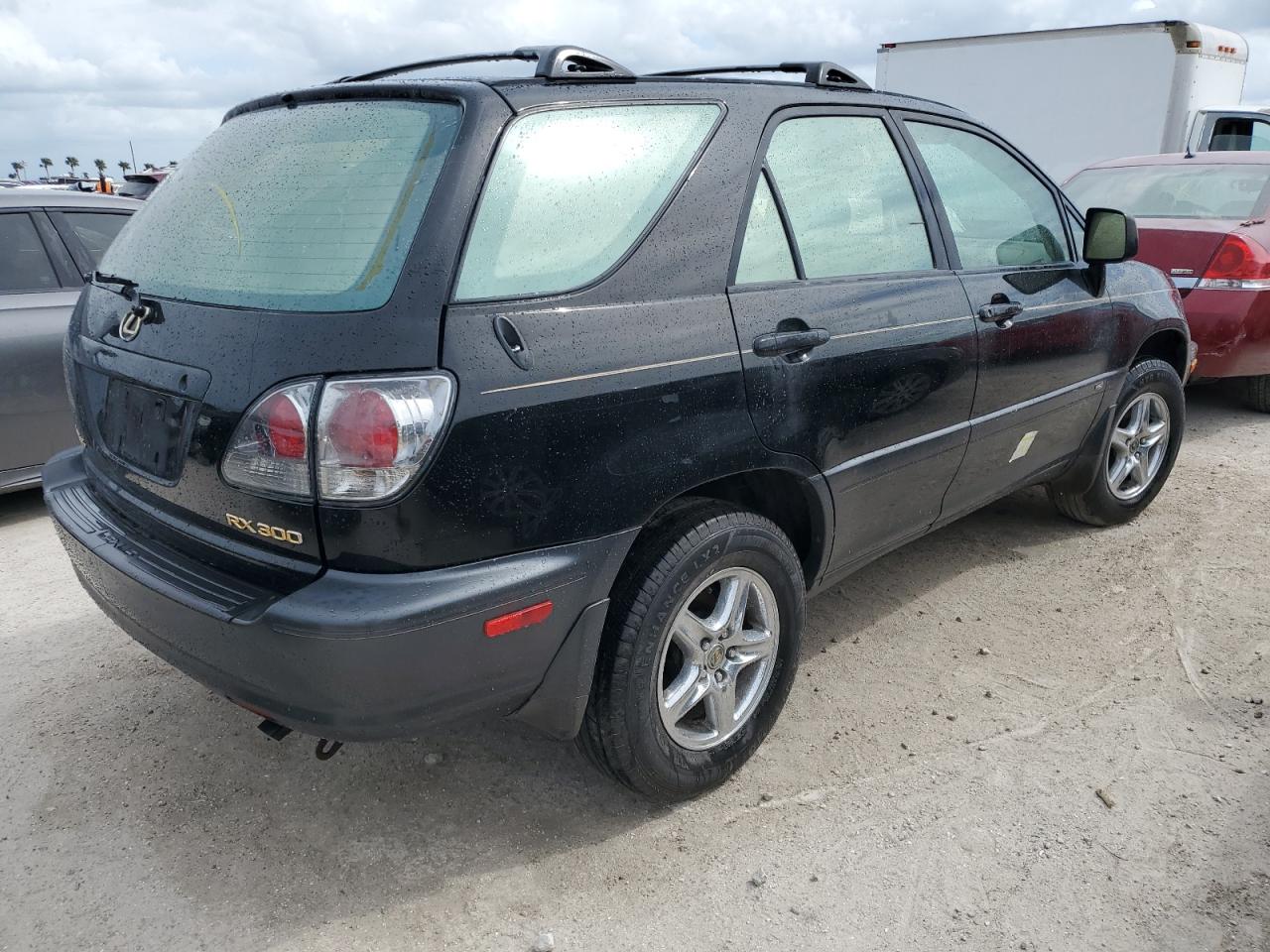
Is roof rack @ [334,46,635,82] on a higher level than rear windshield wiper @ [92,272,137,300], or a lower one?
higher

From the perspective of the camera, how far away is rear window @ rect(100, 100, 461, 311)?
6.62 feet

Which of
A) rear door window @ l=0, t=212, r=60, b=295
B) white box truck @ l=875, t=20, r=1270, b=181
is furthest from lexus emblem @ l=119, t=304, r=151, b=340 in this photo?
white box truck @ l=875, t=20, r=1270, b=181

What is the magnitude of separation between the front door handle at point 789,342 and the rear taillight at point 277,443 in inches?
42.5

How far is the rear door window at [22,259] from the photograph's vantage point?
4551mm

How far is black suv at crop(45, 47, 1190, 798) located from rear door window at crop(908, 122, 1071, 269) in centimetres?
16

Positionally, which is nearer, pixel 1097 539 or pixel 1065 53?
pixel 1097 539

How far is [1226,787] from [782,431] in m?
1.52

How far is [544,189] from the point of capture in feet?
7.00

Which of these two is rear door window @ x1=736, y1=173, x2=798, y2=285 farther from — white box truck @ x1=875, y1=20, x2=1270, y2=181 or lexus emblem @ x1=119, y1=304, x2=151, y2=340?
white box truck @ x1=875, y1=20, x2=1270, y2=181

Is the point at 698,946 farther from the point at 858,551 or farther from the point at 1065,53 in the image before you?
the point at 1065,53

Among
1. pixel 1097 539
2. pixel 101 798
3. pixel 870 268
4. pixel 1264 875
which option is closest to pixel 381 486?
pixel 101 798

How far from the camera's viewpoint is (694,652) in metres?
2.50

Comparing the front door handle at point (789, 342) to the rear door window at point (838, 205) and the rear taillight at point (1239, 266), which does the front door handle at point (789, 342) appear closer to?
the rear door window at point (838, 205)

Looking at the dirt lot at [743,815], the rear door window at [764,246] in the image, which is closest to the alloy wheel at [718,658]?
the dirt lot at [743,815]
